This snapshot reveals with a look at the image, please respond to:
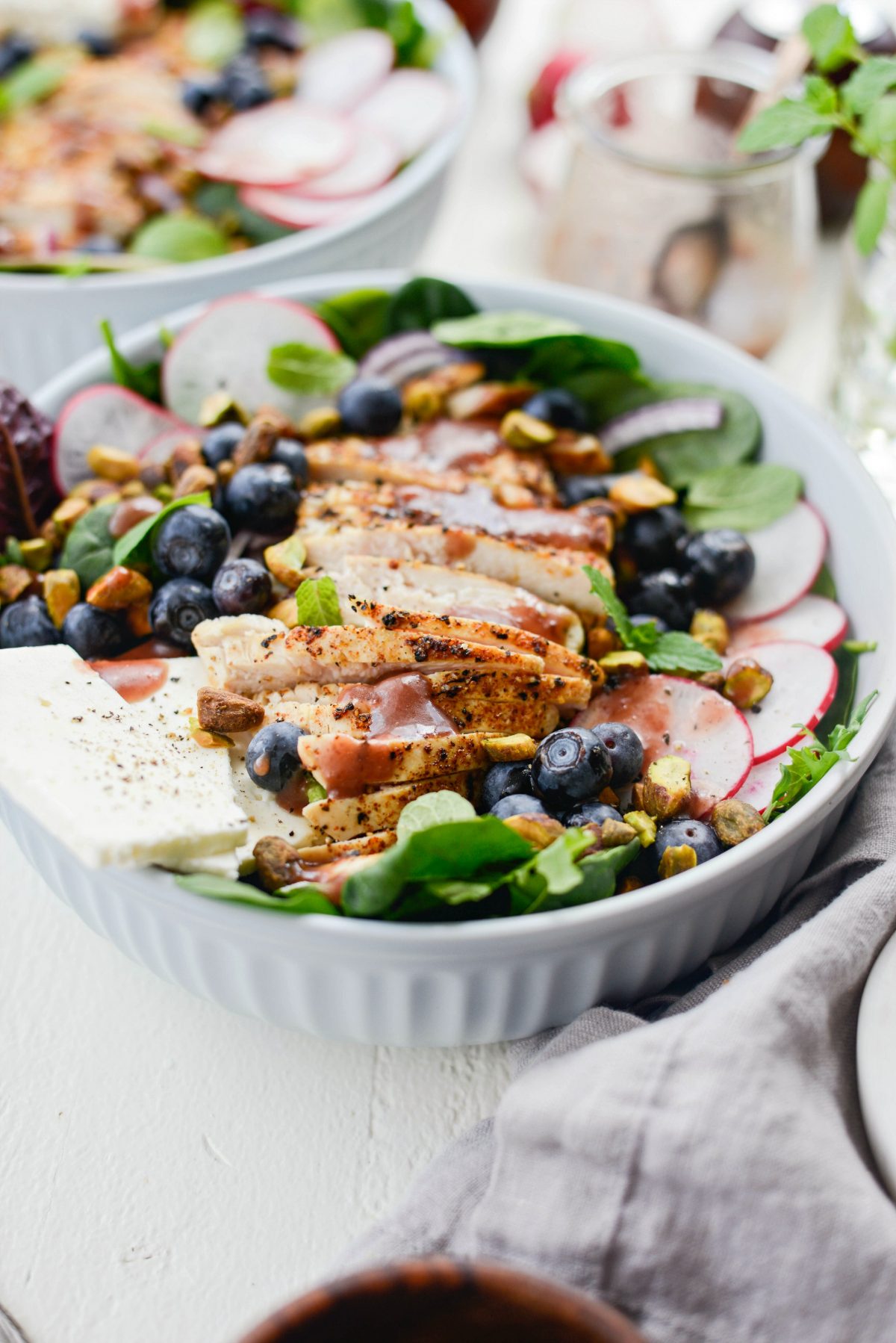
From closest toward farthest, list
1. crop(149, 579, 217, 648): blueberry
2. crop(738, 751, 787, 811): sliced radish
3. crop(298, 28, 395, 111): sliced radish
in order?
1. crop(738, 751, 787, 811): sliced radish
2. crop(149, 579, 217, 648): blueberry
3. crop(298, 28, 395, 111): sliced radish

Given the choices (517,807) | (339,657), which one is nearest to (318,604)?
(339,657)

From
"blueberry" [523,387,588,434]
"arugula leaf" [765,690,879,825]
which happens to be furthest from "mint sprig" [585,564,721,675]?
"blueberry" [523,387,588,434]

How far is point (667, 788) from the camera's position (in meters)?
1.97

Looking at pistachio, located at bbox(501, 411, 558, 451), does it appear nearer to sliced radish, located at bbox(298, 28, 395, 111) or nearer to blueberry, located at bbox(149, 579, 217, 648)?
blueberry, located at bbox(149, 579, 217, 648)

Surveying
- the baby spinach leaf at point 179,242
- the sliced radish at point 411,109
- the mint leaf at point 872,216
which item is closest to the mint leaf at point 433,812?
the mint leaf at point 872,216

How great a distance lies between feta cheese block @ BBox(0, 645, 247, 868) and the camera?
67.4 inches

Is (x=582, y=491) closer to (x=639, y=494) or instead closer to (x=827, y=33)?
(x=639, y=494)

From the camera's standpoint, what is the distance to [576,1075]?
1682 mm

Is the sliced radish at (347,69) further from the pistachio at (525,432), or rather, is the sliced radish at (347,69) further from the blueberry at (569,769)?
the blueberry at (569,769)

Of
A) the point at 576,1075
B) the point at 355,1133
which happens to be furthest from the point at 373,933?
the point at 355,1133

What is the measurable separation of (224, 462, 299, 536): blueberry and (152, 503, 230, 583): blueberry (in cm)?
7

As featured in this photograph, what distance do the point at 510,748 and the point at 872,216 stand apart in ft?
4.67

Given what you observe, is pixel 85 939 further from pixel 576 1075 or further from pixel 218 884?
pixel 576 1075

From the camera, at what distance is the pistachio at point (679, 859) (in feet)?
6.15
